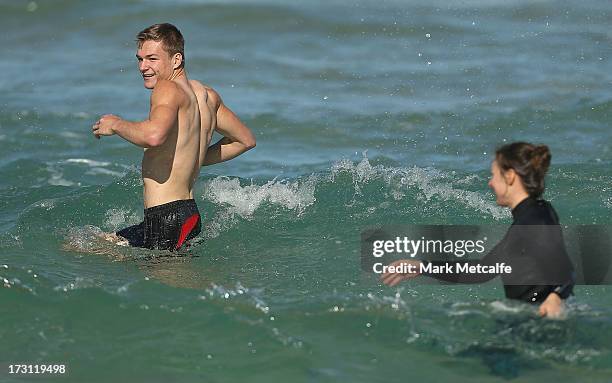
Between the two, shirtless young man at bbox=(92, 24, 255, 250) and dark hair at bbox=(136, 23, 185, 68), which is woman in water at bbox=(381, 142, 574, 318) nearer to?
shirtless young man at bbox=(92, 24, 255, 250)

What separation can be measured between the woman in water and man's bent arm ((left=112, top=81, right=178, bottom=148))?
178 centimetres

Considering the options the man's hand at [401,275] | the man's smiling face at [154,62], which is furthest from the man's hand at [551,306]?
the man's smiling face at [154,62]

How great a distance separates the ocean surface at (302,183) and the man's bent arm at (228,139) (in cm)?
62

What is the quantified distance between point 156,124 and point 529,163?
2.24 m

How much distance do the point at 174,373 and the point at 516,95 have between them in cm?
745

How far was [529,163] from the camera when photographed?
17.1 ft

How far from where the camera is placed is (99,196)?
341 inches

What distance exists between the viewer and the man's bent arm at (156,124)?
6211mm

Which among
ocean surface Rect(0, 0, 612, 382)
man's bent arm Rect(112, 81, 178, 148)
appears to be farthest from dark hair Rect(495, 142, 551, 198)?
man's bent arm Rect(112, 81, 178, 148)

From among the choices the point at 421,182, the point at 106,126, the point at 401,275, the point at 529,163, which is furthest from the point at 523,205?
the point at 421,182

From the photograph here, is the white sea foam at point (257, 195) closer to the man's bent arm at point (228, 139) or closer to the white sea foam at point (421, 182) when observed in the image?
the white sea foam at point (421, 182)

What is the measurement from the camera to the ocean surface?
5.77 metres

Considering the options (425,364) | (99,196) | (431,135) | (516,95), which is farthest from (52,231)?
(516,95)

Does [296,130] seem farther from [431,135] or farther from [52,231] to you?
[52,231]
